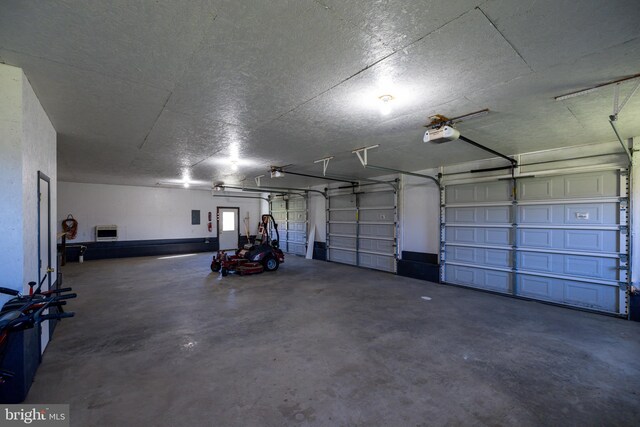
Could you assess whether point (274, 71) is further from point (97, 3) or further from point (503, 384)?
point (503, 384)

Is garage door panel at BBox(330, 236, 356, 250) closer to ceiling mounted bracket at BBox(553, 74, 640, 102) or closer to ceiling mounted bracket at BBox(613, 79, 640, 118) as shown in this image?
ceiling mounted bracket at BBox(553, 74, 640, 102)

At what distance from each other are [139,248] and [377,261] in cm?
890

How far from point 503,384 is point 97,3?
416 cm

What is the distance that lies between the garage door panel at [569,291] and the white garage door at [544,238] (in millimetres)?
11

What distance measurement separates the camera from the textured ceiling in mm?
1666

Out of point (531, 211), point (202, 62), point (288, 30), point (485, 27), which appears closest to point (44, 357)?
point (202, 62)

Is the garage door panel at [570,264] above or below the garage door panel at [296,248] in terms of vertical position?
above

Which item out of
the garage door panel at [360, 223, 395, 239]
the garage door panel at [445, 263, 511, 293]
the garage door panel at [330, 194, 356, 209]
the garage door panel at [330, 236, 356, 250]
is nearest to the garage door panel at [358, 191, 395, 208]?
the garage door panel at [330, 194, 356, 209]

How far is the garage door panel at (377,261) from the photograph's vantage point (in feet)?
24.7

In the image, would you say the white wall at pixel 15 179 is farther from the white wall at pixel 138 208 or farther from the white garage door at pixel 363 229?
the white wall at pixel 138 208

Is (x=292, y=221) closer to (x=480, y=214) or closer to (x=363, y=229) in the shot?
(x=363, y=229)

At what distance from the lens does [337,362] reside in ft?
9.39

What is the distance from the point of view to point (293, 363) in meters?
2.84

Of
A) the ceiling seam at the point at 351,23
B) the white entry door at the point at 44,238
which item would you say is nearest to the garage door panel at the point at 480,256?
the ceiling seam at the point at 351,23
